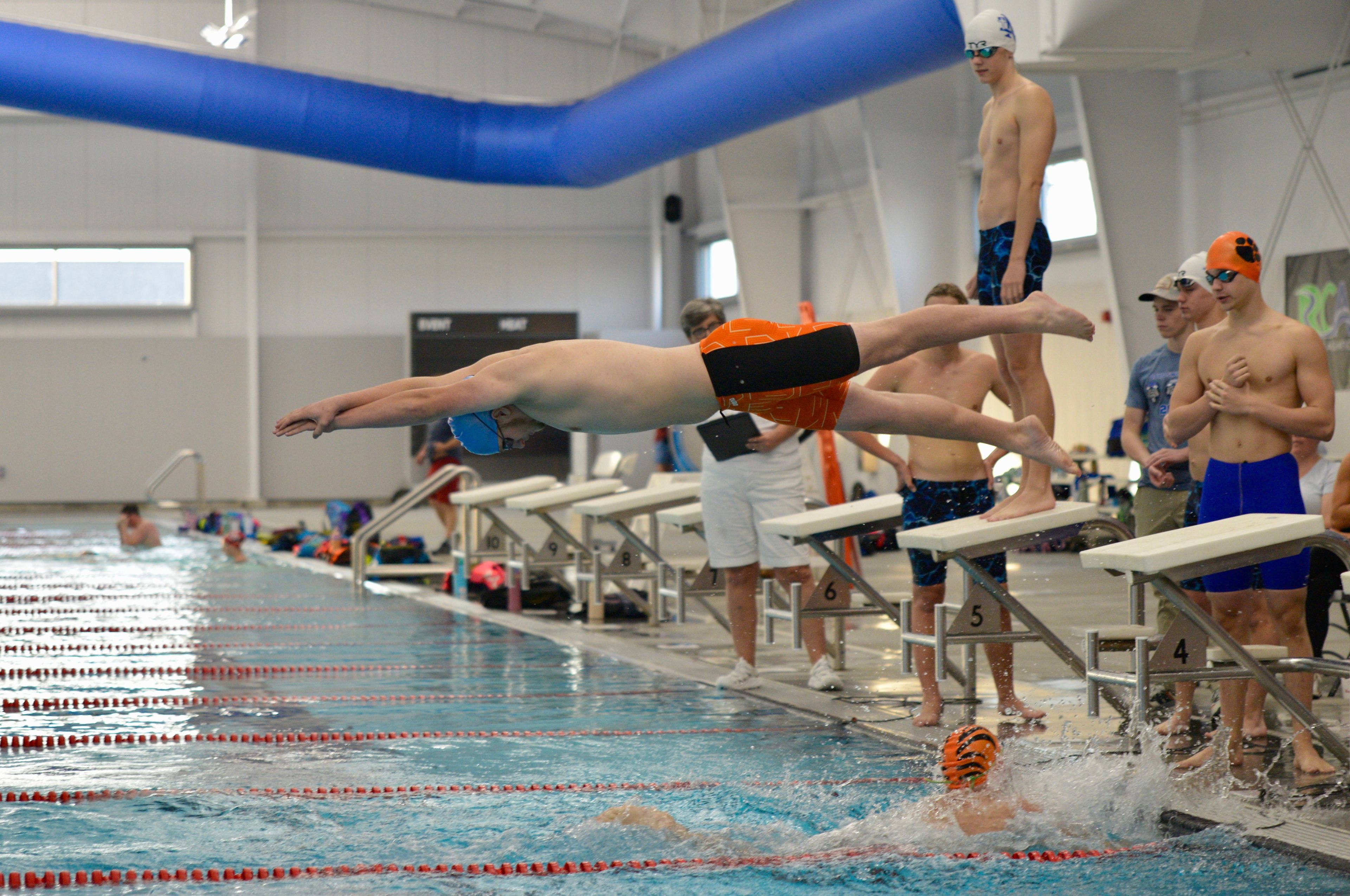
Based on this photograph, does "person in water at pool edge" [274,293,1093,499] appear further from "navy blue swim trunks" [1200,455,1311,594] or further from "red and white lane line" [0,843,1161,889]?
"red and white lane line" [0,843,1161,889]

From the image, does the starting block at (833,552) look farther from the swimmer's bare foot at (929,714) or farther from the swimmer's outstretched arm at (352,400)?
the swimmer's outstretched arm at (352,400)

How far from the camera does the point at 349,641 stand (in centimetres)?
833

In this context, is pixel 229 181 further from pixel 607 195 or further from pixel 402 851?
pixel 402 851

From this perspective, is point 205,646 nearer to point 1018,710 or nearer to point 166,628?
point 166,628

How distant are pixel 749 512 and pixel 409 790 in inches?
91.6

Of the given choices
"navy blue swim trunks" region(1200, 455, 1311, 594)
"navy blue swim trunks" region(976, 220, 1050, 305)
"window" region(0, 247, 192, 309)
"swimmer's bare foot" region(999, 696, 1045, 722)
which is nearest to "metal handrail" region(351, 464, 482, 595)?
"swimmer's bare foot" region(999, 696, 1045, 722)

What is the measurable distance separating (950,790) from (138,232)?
72.2 feet

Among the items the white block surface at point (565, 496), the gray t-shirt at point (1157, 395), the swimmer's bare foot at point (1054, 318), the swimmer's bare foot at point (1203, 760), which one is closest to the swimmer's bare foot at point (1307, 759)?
the swimmer's bare foot at point (1203, 760)

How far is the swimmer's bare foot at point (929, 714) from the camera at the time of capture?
17.3ft

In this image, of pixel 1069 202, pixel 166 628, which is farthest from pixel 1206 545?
pixel 1069 202

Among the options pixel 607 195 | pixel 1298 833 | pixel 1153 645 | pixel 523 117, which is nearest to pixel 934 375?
pixel 1153 645

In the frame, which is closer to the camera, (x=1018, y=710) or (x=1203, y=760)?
(x=1203, y=760)

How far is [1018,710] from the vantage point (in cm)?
536

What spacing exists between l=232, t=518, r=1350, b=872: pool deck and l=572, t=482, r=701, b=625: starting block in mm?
185
